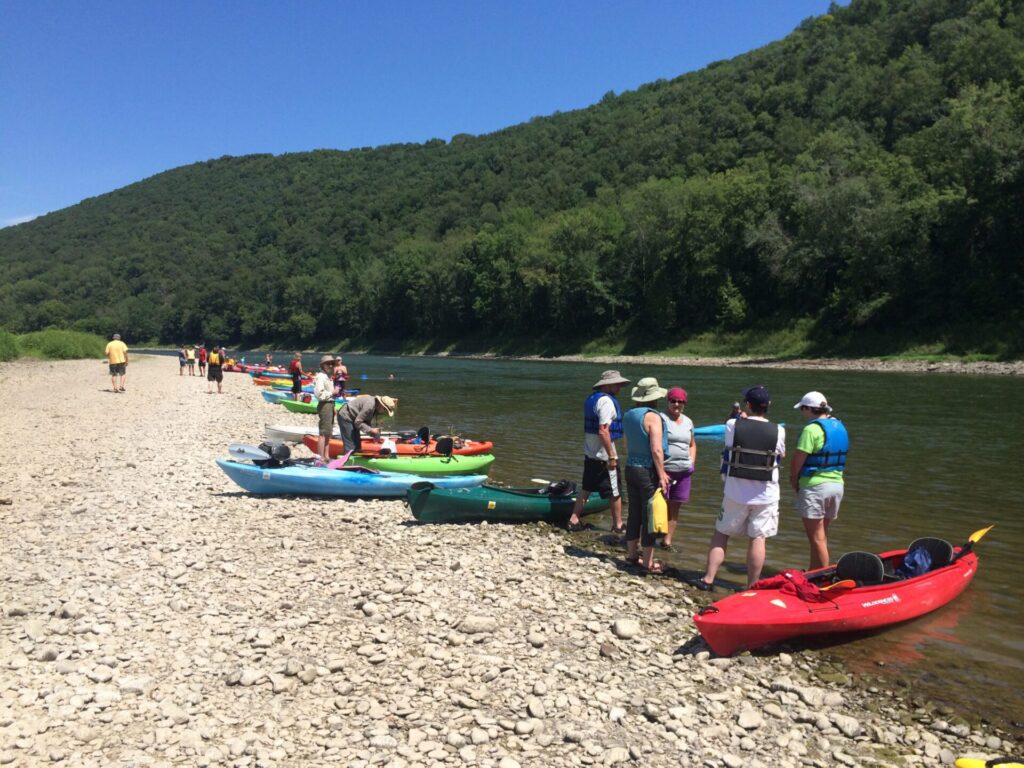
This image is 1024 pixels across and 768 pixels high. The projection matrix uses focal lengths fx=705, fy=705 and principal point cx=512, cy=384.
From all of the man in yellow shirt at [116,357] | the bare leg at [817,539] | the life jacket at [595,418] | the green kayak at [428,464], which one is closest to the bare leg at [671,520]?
the life jacket at [595,418]

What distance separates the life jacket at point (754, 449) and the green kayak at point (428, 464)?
745 centimetres

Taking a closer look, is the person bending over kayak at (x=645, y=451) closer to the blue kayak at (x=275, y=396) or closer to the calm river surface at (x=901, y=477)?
the calm river surface at (x=901, y=477)

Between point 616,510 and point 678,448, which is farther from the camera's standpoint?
point 616,510

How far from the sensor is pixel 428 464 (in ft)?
43.1

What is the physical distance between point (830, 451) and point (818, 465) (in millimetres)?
184

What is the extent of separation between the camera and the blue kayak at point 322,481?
11.2 meters

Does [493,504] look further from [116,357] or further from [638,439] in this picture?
[116,357]

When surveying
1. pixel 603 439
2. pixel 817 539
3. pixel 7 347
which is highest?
pixel 7 347

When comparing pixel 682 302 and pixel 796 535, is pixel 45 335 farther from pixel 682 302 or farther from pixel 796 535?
pixel 796 535

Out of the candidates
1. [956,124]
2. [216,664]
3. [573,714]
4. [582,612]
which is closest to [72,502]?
[216,664]

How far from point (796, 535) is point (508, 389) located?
953 inches

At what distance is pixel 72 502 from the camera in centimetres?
1016

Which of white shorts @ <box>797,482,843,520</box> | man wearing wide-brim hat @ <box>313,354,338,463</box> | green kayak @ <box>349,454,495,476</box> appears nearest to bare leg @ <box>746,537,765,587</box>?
white shorts @ <box>797,482,843,520</box>

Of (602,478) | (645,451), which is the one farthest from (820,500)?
(602,478)
